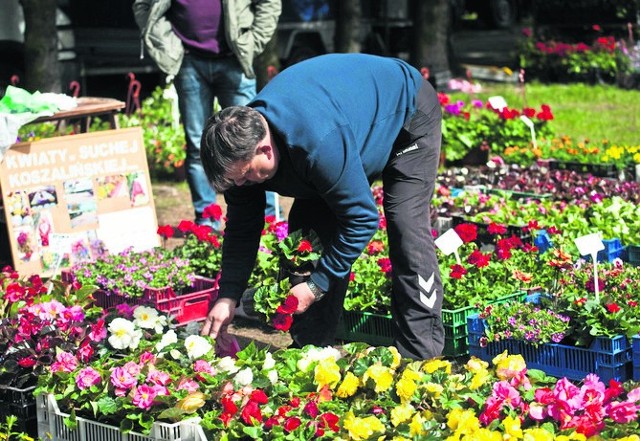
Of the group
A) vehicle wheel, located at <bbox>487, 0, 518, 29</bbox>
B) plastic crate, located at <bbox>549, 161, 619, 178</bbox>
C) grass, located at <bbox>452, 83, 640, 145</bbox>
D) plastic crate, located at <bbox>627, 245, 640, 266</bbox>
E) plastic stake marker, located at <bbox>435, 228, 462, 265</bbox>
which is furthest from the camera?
vehicle wheel, located at <bbox>487, 0, 518, 29</bbox>

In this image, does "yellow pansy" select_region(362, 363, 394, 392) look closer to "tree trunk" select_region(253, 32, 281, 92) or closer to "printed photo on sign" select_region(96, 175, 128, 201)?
"printed photo on sign" select_region(96, 175, 128, 201)

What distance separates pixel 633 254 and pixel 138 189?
9.74ft

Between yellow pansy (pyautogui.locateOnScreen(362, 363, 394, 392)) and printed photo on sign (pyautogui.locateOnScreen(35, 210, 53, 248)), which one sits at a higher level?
yellow pansy (pyautogui.locateOnScreen(362, 363, 394, 392))

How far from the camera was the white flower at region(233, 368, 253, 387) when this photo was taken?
3758 millimetres

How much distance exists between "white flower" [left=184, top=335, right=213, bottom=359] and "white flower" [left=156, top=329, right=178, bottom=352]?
Result: 0.15 m

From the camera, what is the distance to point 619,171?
7852 mm

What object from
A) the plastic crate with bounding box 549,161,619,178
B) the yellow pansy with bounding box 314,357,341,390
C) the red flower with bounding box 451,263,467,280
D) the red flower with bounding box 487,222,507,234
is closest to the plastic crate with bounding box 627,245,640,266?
the red flower with bounding box 487,222,507,234

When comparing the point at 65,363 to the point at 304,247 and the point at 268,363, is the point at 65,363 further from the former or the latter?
the point at 304,247

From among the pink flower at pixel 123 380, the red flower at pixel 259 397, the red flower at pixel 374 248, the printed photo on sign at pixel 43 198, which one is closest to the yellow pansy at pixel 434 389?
the red flower at pixel 259 397

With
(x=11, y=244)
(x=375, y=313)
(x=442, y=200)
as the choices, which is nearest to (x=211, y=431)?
(x=375, y=313)

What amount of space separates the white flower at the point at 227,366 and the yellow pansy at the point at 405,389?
0.65 meters

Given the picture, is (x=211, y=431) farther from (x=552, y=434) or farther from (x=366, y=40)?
(x=366, y=40)

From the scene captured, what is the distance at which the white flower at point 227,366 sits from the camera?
3914 mm

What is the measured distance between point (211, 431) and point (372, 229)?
894 millimetres
